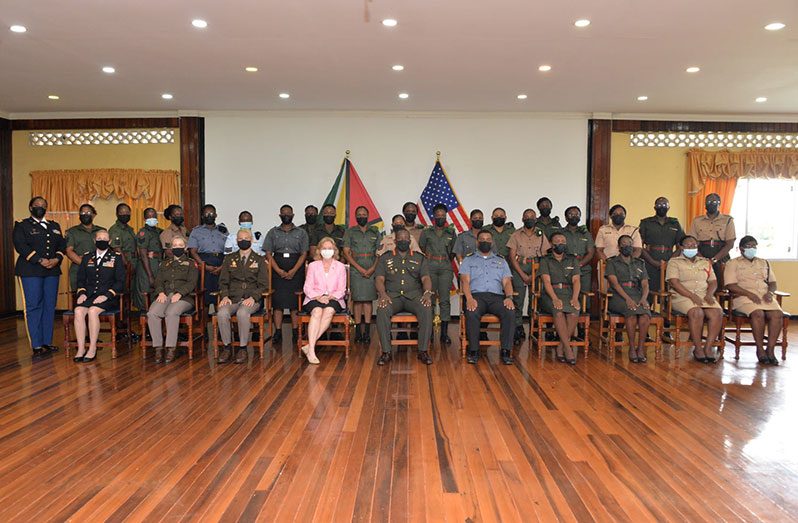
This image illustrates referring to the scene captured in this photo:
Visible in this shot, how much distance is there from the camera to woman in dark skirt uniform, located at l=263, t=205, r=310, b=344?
6.88 metres

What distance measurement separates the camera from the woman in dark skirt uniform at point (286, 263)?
688 cm

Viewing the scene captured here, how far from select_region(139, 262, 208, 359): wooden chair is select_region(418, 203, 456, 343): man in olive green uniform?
270 cm

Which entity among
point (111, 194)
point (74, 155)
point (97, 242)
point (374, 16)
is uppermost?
point (374, 16)

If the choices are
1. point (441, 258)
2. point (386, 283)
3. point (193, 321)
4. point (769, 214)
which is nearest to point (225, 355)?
point (193, 321)

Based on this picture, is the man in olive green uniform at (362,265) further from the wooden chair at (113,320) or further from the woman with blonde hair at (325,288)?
the wooden chair at (113,320)

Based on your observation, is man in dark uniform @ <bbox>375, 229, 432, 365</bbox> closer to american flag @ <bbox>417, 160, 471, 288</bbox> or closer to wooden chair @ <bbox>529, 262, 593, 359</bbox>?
wooden chair @ <bbox>529, 262, 593, 359</bbox>

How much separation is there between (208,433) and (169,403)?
0.85 metres

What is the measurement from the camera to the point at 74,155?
911 centimetres

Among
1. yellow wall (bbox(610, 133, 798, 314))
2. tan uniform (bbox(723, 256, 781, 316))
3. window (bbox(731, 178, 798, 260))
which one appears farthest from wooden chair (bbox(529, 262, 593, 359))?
window (bbox(731, 178, 798, 260))

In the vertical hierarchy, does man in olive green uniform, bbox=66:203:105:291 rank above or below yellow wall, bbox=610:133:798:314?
below

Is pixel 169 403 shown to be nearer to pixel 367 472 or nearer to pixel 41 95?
pixel 367 472

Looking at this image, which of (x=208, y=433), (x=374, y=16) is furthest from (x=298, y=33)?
(x=208, y=433)

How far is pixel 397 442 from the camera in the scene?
Answer: 3.67 m

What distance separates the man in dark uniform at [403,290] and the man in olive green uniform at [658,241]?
3016mm
